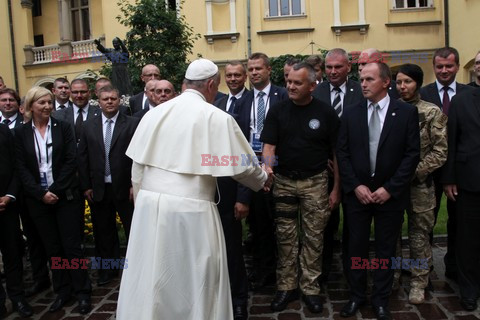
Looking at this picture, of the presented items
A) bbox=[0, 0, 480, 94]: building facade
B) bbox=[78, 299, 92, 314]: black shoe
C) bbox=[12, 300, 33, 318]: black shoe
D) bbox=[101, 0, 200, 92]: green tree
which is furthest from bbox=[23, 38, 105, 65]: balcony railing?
bbox=[78, 299, 92, 314]: black shoe

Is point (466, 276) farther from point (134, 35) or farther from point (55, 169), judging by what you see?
point (134, 35)

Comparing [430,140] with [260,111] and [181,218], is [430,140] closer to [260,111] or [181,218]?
[260,111]

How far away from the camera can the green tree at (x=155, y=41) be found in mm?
12305

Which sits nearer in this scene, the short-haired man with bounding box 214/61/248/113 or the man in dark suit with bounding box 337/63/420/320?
the man in dark suit with bounding box 337/63/420/320

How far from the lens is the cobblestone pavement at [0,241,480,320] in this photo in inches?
179

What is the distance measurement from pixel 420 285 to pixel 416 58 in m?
15.6

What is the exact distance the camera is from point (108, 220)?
5.82 m

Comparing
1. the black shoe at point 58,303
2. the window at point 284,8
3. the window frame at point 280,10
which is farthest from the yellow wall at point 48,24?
the black shoe at point 58,303

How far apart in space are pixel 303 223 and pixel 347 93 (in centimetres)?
167

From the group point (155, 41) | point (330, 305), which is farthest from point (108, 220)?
point (155, 41)

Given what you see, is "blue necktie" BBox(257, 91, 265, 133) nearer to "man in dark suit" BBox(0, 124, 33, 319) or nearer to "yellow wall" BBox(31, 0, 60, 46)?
"man in dark suit" BBox(0, 124, 33, 319)

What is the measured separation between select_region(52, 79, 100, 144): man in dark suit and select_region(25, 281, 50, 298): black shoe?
1.99 meters

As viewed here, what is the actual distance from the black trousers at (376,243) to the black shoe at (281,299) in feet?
2.03

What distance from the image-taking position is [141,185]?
12.4 feet
